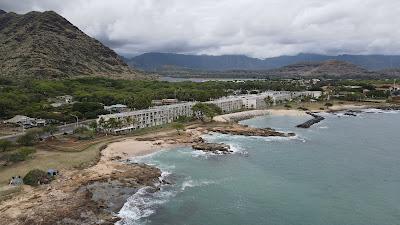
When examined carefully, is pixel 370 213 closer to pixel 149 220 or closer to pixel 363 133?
pixel 149 220

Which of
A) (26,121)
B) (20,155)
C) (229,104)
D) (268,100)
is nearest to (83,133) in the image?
(26,121)

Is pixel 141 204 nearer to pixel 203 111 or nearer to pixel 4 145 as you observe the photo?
pixel 4 145

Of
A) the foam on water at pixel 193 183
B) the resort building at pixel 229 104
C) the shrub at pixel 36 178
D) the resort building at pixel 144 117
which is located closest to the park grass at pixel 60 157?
the shrub at pixel 36 178

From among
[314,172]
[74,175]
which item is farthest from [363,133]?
[74,175]

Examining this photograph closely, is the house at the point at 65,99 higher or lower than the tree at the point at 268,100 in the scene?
higher

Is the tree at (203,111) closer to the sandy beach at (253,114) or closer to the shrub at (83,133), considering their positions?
the sandy beach at (253,114)

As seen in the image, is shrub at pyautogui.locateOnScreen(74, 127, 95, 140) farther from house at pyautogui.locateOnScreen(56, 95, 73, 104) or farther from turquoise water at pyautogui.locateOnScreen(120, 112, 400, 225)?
house at pyautogui.locateOnScreen(56, 95, 73, 104)
